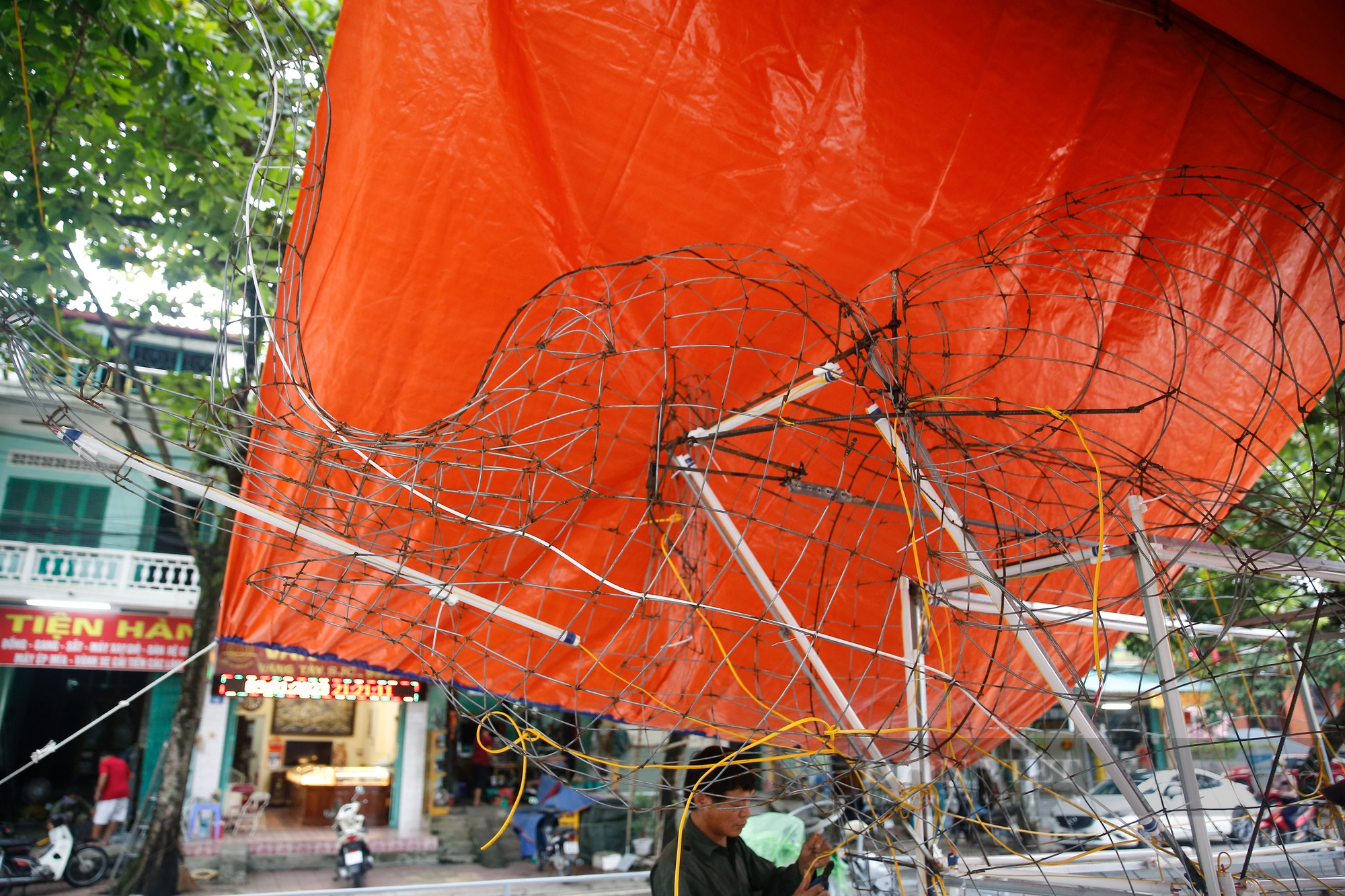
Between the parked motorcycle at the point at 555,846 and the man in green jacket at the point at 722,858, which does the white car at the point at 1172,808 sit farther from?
the parked motorcycle at the point at 555,846

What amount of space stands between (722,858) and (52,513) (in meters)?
12.6

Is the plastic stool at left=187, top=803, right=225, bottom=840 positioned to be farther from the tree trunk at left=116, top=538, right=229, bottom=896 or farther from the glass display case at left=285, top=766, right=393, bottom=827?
the tree trunk at left=116, top=538, right=229, bottom=896

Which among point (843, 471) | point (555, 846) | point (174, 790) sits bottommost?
point (555, 846)

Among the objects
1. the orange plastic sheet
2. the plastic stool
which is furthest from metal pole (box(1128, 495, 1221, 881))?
the plastic stool

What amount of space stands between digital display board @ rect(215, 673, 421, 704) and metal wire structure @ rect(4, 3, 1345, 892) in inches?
296

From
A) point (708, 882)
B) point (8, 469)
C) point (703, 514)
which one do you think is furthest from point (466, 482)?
point (8, 469)

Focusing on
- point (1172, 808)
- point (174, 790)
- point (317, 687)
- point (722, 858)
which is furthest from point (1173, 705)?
point (317, 687)

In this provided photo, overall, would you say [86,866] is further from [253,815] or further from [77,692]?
[77,692]

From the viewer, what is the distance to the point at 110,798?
9.86 metres

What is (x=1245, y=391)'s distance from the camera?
311cm

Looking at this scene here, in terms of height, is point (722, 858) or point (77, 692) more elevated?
point (77, 692)

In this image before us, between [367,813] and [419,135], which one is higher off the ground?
[419,135]

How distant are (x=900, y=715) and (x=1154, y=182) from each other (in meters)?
2.10

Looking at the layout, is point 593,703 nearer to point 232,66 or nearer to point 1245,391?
point 1245,391
